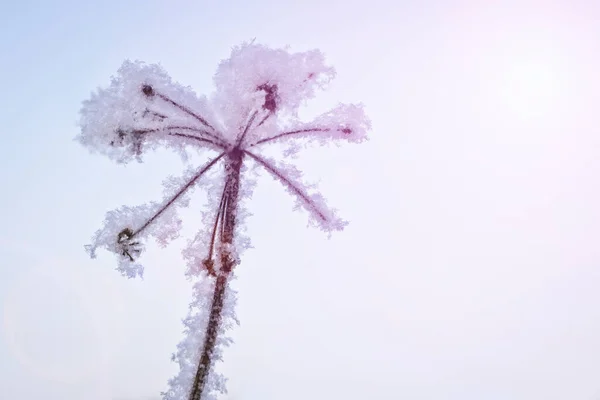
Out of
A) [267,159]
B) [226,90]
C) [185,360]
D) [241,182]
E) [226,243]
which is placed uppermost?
[226,90]

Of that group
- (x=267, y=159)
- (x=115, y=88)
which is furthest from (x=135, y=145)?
(x=267, y=159)

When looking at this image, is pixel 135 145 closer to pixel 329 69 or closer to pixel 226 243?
pixel 226 243

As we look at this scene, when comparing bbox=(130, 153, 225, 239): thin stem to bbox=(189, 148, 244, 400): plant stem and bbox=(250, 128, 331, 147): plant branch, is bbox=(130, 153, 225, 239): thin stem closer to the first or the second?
bbox=(189, 148, 244, 400): plant stem

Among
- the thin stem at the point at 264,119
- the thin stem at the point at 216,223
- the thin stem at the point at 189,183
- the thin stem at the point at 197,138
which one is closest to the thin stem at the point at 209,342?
the thin stem at the point at 216,223

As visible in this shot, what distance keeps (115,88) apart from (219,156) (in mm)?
1418

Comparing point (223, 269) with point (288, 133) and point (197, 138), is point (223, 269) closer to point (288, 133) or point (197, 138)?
point (197, 138)

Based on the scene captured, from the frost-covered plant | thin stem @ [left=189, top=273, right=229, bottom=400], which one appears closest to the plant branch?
the frost-covered plant

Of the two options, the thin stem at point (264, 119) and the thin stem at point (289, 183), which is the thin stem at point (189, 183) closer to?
the thin stem at point (289, 183)

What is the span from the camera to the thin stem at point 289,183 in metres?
6.48

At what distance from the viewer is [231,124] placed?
645 cm

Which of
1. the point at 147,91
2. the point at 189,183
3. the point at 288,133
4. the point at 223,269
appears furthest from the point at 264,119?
the point at 223,269

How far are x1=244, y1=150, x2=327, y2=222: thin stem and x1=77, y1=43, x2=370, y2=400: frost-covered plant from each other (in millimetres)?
12

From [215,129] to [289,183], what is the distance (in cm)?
106

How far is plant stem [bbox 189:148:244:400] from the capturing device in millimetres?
5430
